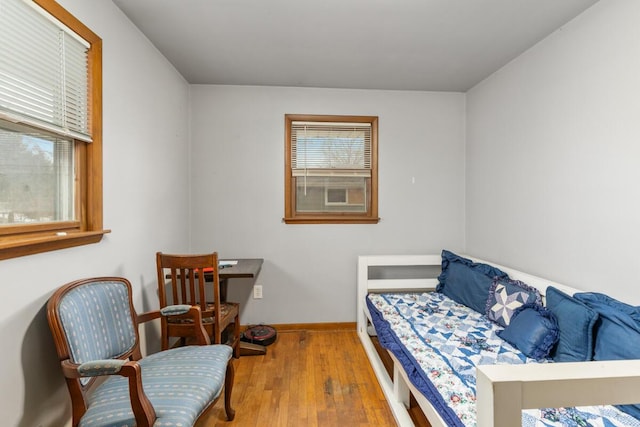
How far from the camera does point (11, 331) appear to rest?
115 centimetres

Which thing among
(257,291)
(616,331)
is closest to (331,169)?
(257,291)

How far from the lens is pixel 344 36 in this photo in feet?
6.79

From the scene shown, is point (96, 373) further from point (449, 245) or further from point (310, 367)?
point (449, 245)

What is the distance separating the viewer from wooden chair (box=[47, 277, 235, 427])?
1.14 meters

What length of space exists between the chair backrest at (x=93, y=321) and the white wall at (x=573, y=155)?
8.70ft

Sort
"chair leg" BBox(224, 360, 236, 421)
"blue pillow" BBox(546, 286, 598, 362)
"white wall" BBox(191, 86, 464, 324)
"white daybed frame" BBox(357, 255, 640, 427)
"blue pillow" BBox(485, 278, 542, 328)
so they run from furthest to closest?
1. "white wall" BBox(191, 86, 464, 324)
2. "blue pillow" BBox(485, 278, 542, 328)
3. "chair leg" BBox(224, 360, 236, 421)
4. "blue pillow" BBox(546, 286, 598, 362)
5. "white daybed frame" BBox(357, 255, 640, 427)

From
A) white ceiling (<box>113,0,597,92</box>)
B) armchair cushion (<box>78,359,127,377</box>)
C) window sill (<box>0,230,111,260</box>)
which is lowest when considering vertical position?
armchair cushion (<box>78,359,127,377</box>)

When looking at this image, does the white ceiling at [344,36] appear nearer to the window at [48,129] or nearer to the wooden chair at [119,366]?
the window at [48,129]

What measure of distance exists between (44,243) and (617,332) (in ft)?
8.42

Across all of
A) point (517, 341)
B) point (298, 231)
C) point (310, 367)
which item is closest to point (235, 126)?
point (298, 231)

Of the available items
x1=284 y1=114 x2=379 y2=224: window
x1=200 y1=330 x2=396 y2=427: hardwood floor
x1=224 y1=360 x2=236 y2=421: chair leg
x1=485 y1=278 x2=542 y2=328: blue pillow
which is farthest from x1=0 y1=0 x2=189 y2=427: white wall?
x1=485 y1=278 x2=542 y2=328: blue pillow

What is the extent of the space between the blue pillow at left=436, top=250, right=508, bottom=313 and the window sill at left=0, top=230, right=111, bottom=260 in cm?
262

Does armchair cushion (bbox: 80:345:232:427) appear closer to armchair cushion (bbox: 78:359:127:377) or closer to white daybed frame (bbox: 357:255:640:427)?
armchair cushion (bbox: 78:359:127:377)

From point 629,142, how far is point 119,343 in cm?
283
